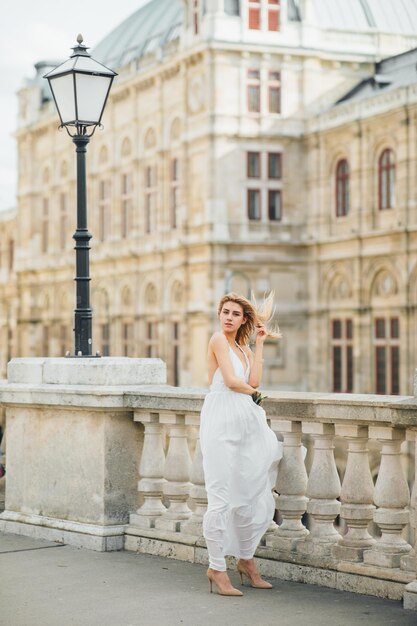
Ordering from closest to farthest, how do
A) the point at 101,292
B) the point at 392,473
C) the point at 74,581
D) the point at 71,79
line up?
1. the point at 392,473
2. the point at 74,581
3. the point at 71,79
4. the point at 101,292

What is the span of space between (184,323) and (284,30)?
934cm

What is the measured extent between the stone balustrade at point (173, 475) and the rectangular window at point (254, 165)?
99.8ft

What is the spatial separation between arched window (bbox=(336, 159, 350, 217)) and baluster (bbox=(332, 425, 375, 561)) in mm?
30791

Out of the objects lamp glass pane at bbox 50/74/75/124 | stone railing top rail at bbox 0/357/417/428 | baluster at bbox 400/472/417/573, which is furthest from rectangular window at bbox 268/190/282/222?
baluster at bbox 400/472/417/573

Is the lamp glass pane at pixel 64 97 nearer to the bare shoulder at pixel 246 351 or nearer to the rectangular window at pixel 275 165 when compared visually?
the bare shoulder at pixel 246 351

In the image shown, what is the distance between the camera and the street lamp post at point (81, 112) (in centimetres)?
928

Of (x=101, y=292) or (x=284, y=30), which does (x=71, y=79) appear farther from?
(x=101, y=292)

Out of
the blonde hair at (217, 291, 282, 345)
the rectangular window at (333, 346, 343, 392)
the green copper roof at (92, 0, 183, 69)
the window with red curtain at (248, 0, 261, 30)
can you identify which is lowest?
the rectangular window at (333, 346, 343, 392)

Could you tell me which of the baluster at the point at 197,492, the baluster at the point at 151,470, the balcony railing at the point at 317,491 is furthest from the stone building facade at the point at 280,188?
the baluster at the point at 197,492

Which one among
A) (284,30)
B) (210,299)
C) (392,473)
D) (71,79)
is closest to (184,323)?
(210,299)

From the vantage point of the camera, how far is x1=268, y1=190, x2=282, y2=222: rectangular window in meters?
39.5

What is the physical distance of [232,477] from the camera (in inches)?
277

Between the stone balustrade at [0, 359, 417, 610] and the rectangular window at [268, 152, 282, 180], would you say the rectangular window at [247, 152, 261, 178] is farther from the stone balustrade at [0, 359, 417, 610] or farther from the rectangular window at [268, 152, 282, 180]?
the stone balustrade at [0, 359, 417, 610]

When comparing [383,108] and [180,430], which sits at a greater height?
[383,108]
